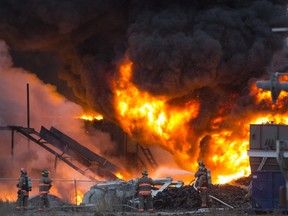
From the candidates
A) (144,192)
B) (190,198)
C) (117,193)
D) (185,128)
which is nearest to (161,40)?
(185,128)

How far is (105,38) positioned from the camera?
3412cm

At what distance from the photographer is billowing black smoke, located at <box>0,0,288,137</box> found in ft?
100

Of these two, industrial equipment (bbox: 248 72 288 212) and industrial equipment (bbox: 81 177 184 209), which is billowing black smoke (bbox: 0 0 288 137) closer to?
industrial equipment (bbox: 248 72 288 212)

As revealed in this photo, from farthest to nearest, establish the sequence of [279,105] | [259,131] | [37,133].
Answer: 1. [37,133]
2. [279,105]
3. [259,131]

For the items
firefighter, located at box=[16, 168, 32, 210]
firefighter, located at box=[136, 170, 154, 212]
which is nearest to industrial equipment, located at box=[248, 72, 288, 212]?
firefighter, located at box=[136, 170, 154, 212]

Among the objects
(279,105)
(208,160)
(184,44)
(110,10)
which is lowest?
(208,160)

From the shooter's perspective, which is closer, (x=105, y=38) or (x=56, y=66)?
(x=105, y=38)

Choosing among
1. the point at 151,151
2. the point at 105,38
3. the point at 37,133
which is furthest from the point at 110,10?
the point at 151,151

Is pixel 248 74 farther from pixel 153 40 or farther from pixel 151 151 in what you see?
pixel 151 151

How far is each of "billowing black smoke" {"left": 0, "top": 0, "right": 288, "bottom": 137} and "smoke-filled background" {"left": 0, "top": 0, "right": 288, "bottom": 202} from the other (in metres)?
0.04

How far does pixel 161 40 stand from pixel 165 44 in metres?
0.25

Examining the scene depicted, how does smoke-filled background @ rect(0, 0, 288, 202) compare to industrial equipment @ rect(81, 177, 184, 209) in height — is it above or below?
above

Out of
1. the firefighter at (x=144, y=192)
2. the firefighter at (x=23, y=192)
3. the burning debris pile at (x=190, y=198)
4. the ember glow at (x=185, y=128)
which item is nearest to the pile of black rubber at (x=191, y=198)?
the burning debris pile at (x=190, y=198)

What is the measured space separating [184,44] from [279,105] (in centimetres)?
467
